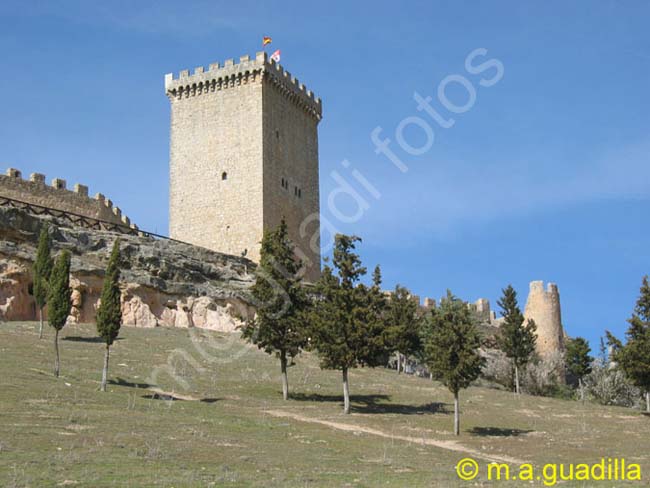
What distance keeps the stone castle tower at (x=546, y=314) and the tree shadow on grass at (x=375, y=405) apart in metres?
32.4

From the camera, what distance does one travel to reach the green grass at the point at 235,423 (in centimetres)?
1730

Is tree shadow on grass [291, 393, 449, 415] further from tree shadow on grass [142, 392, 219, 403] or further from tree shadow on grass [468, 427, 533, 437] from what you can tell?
tree shadow on grass [142, 392, 219, 403]

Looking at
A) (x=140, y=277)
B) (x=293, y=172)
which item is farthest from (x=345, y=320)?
(x=293, y=172)

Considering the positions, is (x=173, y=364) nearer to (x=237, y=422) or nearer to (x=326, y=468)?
(x=237, y=422)

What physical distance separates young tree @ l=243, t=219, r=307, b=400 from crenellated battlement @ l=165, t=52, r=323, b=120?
2248 centimetres

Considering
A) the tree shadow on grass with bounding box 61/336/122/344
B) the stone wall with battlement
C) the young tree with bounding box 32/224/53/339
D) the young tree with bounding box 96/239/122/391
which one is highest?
the stone wall with battlement

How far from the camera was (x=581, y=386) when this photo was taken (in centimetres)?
5141

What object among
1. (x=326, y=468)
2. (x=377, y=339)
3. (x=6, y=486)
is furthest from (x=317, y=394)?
(x=6, y=486)

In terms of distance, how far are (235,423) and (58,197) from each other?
88.8ft

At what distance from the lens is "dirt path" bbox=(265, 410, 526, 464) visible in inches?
917

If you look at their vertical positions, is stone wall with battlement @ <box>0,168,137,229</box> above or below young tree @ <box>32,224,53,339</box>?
above

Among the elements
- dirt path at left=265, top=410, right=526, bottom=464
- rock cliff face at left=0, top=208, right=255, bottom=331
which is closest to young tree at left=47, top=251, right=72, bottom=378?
dirt path at left=265, top=410, right=526, bottom=464

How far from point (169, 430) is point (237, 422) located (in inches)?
122

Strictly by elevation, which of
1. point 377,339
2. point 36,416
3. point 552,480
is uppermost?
point 377,339
